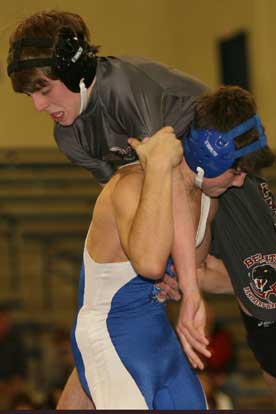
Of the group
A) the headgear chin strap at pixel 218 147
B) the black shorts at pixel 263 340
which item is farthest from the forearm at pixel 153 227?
the black shorts at pixel 263 340

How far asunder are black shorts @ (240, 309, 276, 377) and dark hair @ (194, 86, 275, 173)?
68 centimetres

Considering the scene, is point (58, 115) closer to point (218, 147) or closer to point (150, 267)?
point (218, 147)

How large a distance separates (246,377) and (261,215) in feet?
14.9

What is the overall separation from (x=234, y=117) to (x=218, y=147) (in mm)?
88

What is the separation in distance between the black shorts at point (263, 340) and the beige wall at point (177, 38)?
2.66m

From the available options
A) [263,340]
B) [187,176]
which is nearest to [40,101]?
[187,176]

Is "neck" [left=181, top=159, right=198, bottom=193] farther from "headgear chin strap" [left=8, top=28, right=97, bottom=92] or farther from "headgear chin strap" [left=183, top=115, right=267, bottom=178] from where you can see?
"headgear chin strap" [left=8, top=28, right=97, bottom=92]

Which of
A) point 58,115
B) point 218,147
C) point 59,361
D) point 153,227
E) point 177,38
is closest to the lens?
point 153,227

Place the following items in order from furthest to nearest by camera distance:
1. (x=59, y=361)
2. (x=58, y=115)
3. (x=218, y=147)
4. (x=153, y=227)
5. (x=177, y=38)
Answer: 1. (x=177, y=38)
2. (x=59, y=361)
3. (x=58, y=115)
4. (x=218, y=147)
5. (x=153, y=227)

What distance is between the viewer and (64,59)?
317 cm

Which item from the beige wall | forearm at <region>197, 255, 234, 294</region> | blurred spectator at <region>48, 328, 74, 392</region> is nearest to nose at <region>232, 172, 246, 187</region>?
forearm at <region>197, 255, 234, 294</region>

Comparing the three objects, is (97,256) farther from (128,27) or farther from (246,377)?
(246,377)

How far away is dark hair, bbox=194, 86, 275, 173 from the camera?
3139 mm

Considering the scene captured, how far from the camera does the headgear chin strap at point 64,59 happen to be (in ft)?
10.4
